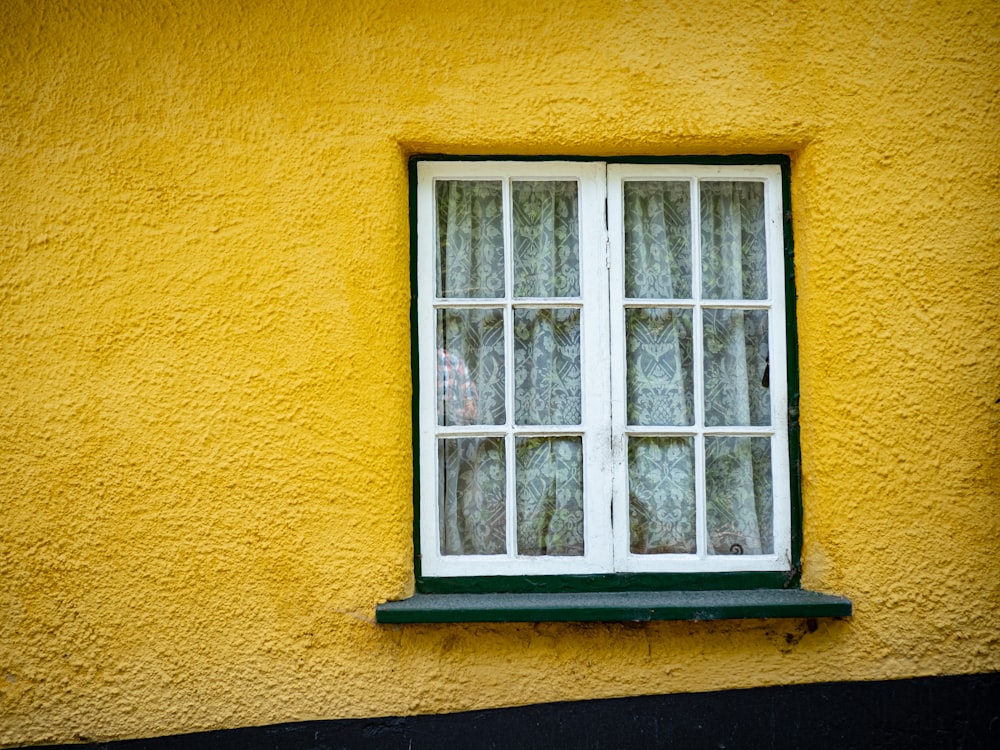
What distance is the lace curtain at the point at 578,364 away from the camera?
2998mm

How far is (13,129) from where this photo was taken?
9.11ft

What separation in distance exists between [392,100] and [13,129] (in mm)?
1337

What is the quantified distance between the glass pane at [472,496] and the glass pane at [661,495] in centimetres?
→ 50

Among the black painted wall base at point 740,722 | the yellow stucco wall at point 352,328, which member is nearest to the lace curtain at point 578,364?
the yellow stucco wall at point 352,328

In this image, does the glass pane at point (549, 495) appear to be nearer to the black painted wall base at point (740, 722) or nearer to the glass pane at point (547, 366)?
the glass pane at point (547, 366)

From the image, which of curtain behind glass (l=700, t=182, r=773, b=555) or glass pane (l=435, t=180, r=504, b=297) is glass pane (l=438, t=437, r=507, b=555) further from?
curtain behind glass (l=700, t=182, r=773, b=555)

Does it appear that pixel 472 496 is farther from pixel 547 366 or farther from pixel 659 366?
pixel 659 366

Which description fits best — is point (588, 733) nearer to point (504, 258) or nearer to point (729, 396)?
point (729, 396)

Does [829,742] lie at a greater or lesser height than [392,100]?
lesser

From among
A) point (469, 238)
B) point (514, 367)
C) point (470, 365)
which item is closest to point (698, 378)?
point (514, 367)

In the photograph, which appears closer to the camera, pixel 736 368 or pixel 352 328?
pixel 352 328

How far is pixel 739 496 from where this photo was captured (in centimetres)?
301

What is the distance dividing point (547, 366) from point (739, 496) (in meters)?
0.89

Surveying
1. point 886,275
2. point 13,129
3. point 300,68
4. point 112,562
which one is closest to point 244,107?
point 300,68
